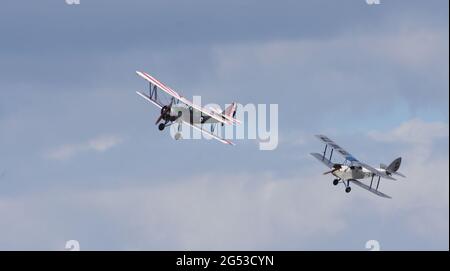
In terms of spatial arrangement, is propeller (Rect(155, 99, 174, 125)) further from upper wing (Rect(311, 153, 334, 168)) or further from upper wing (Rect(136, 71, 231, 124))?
upper wing (Rect(311, 153, 334, 168))

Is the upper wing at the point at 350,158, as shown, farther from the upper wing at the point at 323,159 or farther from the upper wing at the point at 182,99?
the upper wing at the point at 182,99

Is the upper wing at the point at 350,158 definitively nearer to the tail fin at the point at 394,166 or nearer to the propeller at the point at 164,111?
the tail fin at the point at 394,166

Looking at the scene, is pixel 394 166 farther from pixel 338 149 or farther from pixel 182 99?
pixel 182 99

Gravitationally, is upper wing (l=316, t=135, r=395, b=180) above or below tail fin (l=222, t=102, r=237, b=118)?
below

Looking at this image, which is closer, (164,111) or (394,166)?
(164,111)

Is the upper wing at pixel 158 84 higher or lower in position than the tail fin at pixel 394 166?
higher

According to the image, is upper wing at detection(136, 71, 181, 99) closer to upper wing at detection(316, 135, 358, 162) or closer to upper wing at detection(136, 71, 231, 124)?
upper wing at detection(136, 71, 231, 124)

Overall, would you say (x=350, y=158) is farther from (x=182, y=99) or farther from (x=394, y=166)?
(x=182, y=99)

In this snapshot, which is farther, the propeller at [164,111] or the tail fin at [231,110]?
the tail fin at [231,110]

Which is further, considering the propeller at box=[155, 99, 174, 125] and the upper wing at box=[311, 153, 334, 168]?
the upper wing at box=[311, 153, 334, 168]

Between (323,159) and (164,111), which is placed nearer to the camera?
(164,111)

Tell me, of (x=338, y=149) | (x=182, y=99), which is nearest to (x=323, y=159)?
(x=338, y=149)
